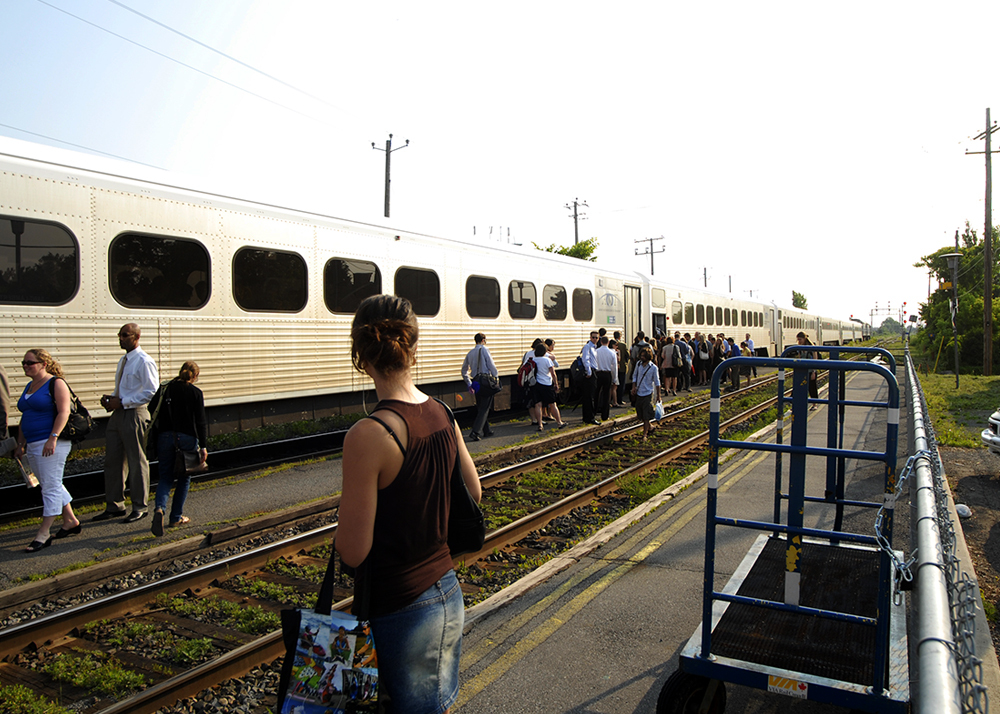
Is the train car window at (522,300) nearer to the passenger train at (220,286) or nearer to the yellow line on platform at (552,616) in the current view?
the passenger train at (220,286)

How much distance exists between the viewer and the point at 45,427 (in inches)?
238

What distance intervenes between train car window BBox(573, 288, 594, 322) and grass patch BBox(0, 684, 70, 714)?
544 inches

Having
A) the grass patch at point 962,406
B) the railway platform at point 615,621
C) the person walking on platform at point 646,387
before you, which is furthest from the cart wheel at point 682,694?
the grass patch at point 962,406

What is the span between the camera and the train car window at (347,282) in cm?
983

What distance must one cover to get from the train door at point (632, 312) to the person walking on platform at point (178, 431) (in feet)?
46.3

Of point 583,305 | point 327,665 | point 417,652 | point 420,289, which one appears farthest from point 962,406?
point 327,665

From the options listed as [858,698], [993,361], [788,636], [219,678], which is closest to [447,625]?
[858,698]

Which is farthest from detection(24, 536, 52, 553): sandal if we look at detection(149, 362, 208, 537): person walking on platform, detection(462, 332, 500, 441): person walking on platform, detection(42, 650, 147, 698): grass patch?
detection(462, 332, 500, 441): person walking on platform

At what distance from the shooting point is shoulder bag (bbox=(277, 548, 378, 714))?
1.87 m

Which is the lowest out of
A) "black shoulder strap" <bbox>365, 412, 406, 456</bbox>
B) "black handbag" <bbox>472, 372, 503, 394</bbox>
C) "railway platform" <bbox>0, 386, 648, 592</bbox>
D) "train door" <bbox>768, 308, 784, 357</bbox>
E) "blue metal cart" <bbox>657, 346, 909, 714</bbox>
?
"railway platform" <bbox>0, 386, 648, 592</bbox>

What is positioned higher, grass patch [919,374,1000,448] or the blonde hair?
the blonde hair

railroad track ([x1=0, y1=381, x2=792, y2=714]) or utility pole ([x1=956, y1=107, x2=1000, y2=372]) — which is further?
utility pole ([x1=956, y1=107, x2=1000, y2=372])

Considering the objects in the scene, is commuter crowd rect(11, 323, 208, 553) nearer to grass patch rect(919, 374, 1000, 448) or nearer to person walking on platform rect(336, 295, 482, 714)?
person walking on platform rect(336, 295, 482, 714)

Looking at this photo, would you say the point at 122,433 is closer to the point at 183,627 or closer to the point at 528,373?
the point at 183,627
